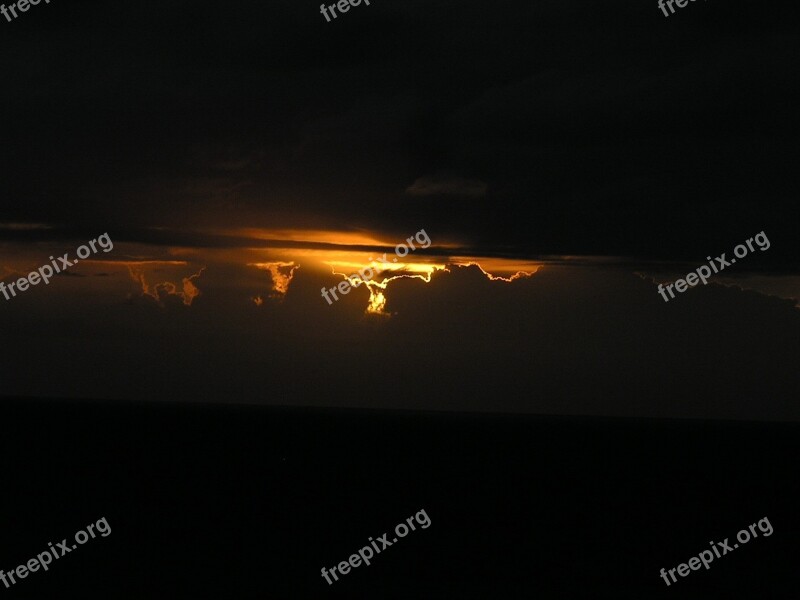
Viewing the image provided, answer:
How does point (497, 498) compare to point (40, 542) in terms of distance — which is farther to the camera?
point (497, 498)

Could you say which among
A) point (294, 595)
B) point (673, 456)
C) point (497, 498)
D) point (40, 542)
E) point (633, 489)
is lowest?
point (673, 456)

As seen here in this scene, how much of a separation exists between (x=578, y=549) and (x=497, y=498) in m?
27.0

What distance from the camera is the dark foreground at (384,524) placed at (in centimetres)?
5022

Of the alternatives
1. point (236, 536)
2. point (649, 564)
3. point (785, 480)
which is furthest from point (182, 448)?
point (649, 564)

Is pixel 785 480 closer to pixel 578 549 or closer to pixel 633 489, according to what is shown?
pixel 633 489

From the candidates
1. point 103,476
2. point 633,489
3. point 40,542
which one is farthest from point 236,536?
point 633,489

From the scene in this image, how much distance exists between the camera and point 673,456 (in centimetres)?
Answer: 16700

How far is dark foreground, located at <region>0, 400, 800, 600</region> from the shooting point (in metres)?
50.2

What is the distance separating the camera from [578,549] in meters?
63.4

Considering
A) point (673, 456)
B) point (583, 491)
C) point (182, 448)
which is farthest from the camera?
point (673, 456)

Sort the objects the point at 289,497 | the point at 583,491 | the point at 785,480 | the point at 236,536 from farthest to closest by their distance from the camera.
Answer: the point at 785,480 < the point at 583,491 < the point at 289,497 < the point at 236,536

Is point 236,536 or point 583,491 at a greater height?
point 236,536

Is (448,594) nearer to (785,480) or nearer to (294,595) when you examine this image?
(294,595)

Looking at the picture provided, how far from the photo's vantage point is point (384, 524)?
231ft
